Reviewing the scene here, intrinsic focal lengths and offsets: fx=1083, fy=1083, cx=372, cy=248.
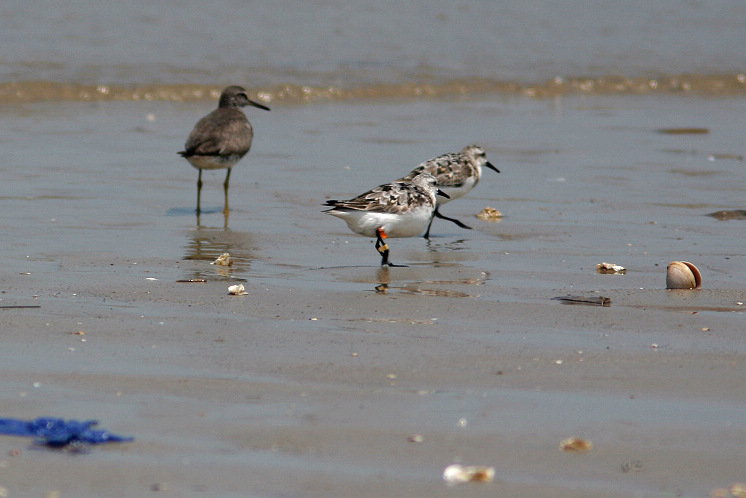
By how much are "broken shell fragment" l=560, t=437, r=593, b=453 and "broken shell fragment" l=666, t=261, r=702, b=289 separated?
3055mm

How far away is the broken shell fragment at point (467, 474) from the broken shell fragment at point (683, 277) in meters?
3.43

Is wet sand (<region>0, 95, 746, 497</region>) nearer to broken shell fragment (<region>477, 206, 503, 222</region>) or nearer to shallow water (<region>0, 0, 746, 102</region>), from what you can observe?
broken shell fragment (<region>477, 206, 503, 222</region>)

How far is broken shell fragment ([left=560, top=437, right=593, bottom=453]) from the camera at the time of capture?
3.92 m

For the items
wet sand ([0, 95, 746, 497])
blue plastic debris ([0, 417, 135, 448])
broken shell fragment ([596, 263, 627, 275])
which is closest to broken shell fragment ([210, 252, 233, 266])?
wet sand ([0, 95, 746, 497])

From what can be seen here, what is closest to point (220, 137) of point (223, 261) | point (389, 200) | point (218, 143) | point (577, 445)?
point (218, 143)

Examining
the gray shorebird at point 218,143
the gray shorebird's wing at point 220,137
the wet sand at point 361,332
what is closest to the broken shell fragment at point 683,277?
the wet sand at point 361,332

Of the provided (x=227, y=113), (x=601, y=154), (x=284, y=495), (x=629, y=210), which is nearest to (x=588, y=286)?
(x=629, y=210)

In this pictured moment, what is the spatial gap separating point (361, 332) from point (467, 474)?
2008 mm

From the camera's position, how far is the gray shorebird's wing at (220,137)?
10508 millimetres

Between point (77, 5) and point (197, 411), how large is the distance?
69.2 ft

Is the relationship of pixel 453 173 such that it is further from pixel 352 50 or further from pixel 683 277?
pixel 352 50

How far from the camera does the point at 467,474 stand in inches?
145

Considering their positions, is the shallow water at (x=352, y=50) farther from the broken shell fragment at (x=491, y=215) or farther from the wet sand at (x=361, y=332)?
the broken shell fragment at (x=491, y=215)

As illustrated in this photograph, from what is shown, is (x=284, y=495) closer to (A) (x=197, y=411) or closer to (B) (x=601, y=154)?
(A) (x=197, y=411)
